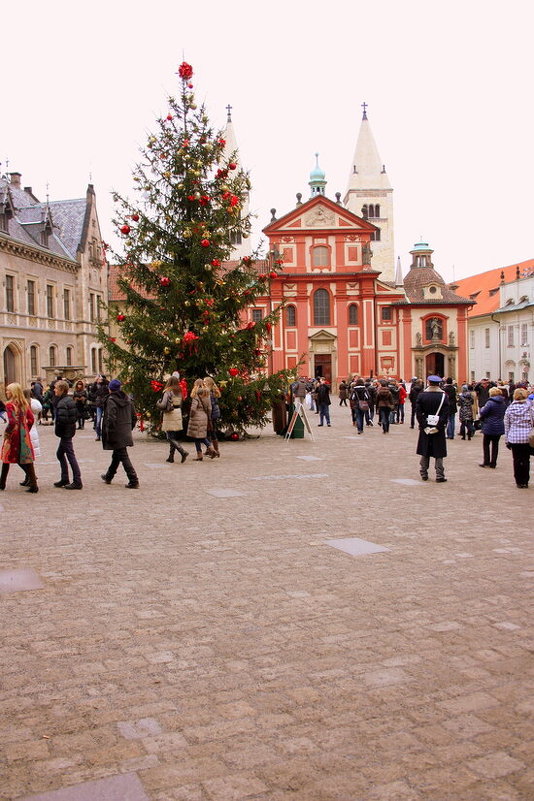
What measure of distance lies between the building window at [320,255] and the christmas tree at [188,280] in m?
43.8

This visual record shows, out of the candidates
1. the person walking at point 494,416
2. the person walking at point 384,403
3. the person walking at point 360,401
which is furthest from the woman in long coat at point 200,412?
the person walking at point 384,403

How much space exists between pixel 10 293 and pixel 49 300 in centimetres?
519

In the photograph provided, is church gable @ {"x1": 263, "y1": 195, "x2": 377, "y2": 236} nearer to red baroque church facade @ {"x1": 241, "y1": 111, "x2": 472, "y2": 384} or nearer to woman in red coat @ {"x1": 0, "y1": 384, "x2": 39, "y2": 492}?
red baroque church facade @ {"x1": 241, "y1": 111, "x2": 472, "y2": 384}

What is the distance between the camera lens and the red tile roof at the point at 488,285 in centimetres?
7428

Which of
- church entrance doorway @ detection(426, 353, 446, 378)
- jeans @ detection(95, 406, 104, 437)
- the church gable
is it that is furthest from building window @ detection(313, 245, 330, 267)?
jeans @ detection(95, 406, 104, 437)

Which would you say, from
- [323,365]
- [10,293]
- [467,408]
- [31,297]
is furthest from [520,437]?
[323,365]

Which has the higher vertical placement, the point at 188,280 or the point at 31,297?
the point at 31,297

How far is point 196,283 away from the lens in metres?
19.1

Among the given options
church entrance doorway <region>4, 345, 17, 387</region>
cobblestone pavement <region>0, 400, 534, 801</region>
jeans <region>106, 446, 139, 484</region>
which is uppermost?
church entrance doorway <region>4, 345, 17, 387</region>

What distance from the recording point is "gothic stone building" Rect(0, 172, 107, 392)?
42.5 m

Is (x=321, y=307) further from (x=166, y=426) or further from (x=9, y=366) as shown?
(x=166, y=426)

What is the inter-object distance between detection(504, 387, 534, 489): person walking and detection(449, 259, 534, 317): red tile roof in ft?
198

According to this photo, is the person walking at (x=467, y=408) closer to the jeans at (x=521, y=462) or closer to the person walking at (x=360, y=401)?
the person walking at (x=360, y=401)

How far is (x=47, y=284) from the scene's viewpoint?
47219 millimetres
